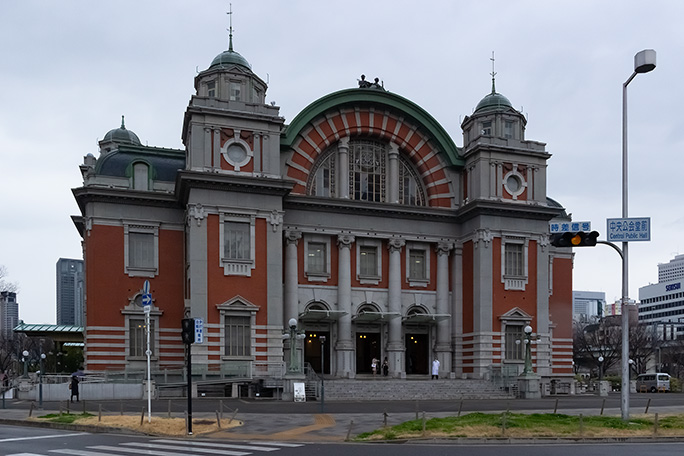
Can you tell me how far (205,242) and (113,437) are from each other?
24690 mm

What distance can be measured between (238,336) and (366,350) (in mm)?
10539

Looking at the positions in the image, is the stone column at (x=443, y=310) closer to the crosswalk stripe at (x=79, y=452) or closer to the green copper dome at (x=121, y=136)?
the green copper dome at (x=121, y=136)

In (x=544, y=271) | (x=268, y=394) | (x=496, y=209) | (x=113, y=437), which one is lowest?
(x=268, y=394)

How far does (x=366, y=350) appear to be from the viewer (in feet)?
171

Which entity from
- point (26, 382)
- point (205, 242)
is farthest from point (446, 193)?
point (26, 382)

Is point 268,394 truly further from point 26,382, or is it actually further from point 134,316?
point 26,382

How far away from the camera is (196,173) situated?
4497cm

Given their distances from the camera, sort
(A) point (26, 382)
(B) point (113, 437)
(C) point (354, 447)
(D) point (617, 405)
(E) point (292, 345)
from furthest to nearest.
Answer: (A) point (26, 382), (E) point (292, 345), (D) point (617, 405), (B) point (113, 437), (C) point (354, 447)

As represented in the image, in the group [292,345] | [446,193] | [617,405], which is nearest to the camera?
[617,405]

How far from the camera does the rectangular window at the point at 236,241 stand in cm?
4631

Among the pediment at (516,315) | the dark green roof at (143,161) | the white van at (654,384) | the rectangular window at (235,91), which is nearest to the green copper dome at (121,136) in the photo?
the dark green roof at (143,161)

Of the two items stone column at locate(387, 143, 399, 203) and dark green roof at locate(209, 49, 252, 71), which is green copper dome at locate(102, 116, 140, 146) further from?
stone column at locate(387, 143, 399, 203)

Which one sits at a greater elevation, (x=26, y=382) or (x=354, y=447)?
(x=354, y=447)

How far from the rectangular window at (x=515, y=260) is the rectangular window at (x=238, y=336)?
63.2 feet
